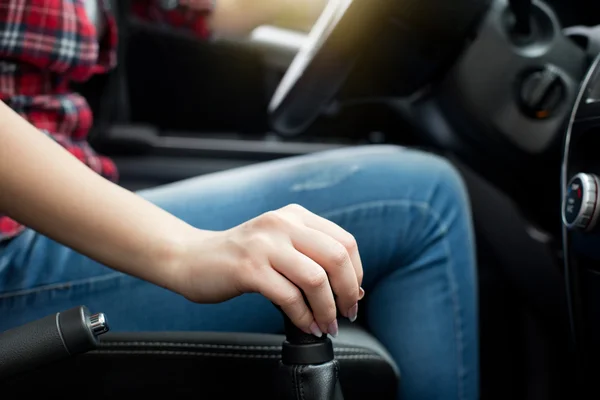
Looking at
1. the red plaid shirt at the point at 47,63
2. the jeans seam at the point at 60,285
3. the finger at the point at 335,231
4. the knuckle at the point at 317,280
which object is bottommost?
the jeans seam at the point at 60,285

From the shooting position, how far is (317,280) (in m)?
0.35

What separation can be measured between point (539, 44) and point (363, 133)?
0.82 meters

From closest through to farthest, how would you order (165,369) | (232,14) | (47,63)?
(165,369)
(47,63)
(232,14)

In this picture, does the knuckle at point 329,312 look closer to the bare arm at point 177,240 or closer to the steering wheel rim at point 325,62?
the bare arm at point 177,240

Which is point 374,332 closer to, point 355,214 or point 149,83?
point 355,214

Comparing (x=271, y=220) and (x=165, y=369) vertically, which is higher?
(x=271, y=220)

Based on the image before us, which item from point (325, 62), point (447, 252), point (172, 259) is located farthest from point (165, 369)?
point (325, 62)

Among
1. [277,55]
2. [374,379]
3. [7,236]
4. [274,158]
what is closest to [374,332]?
[374,379]

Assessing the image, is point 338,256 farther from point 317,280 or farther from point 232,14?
point 232,14

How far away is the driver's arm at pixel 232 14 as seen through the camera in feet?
3.26

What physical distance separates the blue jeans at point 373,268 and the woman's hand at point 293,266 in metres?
0.14

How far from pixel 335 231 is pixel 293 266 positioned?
36 millimetres

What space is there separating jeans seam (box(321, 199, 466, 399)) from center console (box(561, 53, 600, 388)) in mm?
95

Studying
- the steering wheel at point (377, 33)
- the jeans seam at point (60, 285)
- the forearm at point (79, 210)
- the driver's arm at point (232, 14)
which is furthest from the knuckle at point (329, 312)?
the driver's arm at point (232, 14)
